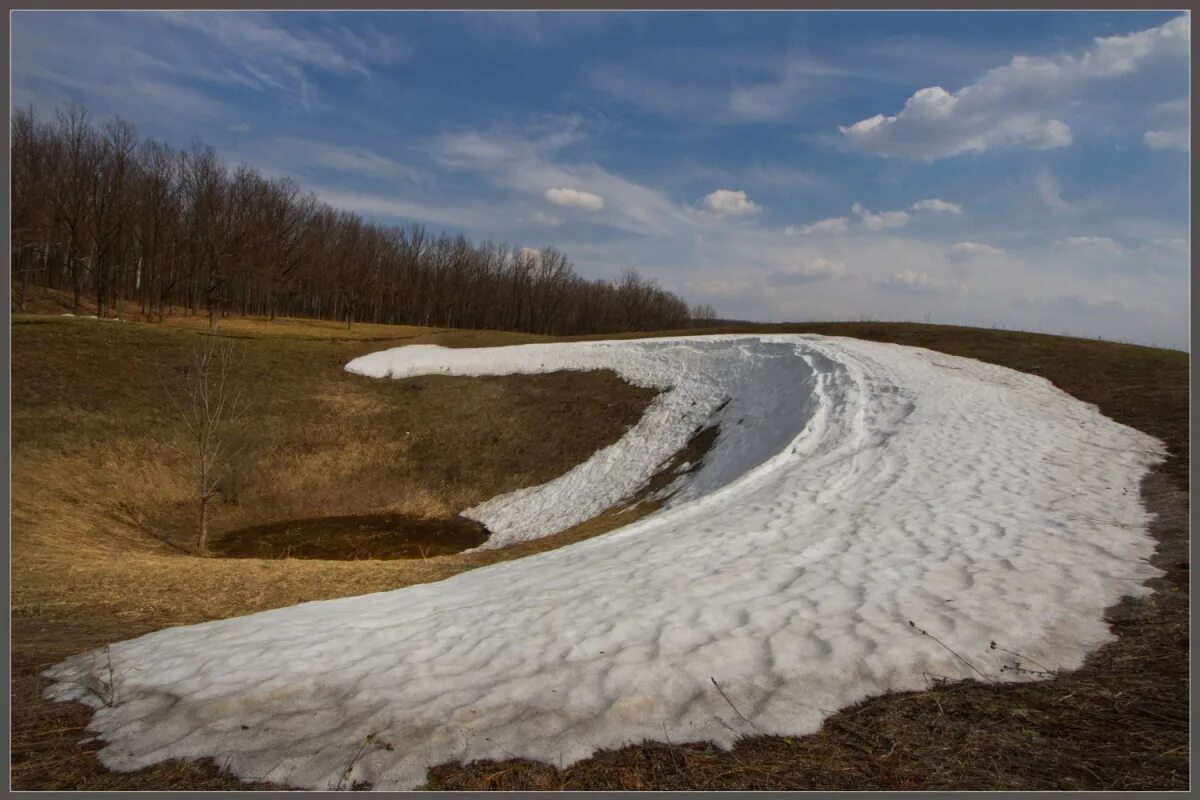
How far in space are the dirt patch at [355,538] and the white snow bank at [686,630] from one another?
8.06 metres

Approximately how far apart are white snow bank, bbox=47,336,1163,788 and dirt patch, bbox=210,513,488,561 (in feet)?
26.4

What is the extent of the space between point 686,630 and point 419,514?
15589 millimetres

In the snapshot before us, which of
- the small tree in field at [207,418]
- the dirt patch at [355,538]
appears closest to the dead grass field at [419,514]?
the small tree in field at [207,418]

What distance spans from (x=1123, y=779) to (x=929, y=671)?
4.01 feet

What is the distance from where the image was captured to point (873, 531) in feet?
24.5

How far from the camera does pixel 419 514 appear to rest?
19.2 meters

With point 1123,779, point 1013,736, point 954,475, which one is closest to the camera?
point 1123,779

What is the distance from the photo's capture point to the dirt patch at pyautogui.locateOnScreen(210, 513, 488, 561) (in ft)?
51.5

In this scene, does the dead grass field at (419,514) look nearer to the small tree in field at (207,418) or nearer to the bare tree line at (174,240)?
the small tree in field at (207,418)

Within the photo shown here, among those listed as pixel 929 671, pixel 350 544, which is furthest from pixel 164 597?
pixel 929 671

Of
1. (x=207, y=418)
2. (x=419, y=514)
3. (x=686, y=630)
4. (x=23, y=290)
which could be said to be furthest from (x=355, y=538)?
(x=23, y=290)

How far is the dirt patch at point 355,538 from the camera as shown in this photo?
15711 millimetres

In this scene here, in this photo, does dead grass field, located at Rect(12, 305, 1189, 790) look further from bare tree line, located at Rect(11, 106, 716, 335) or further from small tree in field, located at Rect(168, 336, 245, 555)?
bare tree line, located at Rect(11, 106, 716, 335)

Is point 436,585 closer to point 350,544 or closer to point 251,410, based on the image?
point 350,544
